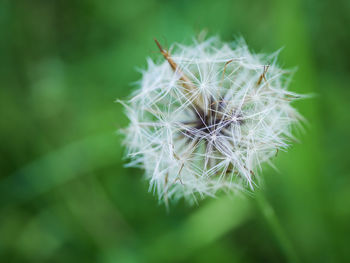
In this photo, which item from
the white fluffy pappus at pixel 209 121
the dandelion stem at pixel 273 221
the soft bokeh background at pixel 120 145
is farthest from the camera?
the soft bokeh background at pixel 120 145

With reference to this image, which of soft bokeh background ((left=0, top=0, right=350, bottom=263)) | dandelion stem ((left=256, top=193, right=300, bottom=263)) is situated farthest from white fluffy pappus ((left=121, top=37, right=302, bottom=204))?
soft bokeh background ((left=0, top=0, right=350, bottom=263))

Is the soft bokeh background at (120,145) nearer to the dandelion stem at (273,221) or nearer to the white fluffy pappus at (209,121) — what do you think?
the dandelion stem at (273,221)

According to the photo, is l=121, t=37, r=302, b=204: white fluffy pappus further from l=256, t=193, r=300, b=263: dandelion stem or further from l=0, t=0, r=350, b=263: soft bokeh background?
l=0, t=0, r=350, b=263: soft bokeh background

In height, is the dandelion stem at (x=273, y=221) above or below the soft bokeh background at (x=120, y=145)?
below

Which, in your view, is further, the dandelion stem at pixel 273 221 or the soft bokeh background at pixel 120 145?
the soft bokeh background at pixel 120 145

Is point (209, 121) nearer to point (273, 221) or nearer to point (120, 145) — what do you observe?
point (273, 221)

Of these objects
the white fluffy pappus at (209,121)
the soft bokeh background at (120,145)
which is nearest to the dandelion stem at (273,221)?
the white fluffy pappus at (209,121)
